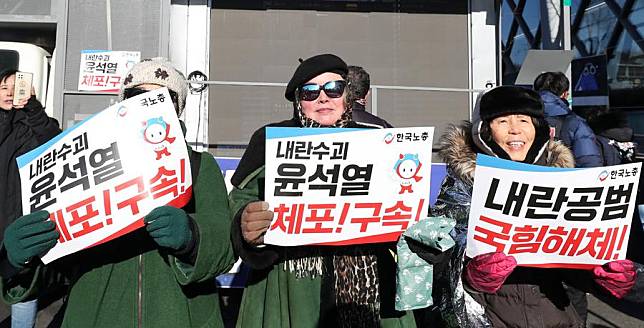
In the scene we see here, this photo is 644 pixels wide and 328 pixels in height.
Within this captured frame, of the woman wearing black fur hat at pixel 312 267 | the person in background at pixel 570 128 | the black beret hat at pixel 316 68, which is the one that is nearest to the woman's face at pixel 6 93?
the woman wearing black fur hat at pixel 312 267

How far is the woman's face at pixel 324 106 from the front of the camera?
217 cm

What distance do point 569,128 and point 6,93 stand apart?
4.31 m

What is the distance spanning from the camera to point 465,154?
87.8 inches

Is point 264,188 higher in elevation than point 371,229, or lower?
higher

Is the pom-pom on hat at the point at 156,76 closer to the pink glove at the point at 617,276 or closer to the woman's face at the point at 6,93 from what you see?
the pink glove at the point at 617,276

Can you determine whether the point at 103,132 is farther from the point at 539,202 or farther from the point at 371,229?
the point at 539,202

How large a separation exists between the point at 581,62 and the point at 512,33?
22.5 m

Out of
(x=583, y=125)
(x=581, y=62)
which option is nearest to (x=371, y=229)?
(x=583, y=125)

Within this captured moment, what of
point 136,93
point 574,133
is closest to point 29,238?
point 136,93

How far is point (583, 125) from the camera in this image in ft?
15.3

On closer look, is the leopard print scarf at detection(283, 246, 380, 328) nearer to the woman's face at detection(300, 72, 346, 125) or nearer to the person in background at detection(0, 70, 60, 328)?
the woman's face at detection(300, 72, 346, 125)

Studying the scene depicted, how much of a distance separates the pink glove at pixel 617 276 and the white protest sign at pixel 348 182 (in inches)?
27.1

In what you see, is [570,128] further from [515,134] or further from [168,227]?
[168,227]

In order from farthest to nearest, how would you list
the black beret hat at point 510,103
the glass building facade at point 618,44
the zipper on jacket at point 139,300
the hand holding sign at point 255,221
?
the glass building facade at point 618,44, the black beret hat at point 510,103, the hand holding sign at point 255,221, the zipper on jacket at point 139,300
